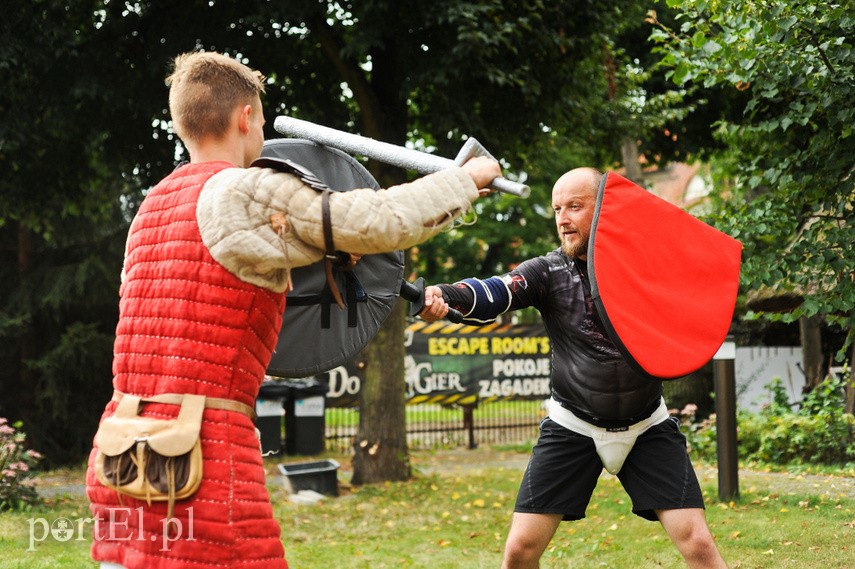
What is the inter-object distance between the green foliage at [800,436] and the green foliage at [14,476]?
24.6ft

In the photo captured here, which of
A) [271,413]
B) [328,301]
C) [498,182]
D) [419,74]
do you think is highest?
[419,74]

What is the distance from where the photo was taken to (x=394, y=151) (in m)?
2.58

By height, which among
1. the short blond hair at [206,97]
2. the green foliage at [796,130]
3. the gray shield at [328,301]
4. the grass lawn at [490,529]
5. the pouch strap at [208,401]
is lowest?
the grass lawn at [490,529]

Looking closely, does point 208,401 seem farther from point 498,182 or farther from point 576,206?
point 576,206

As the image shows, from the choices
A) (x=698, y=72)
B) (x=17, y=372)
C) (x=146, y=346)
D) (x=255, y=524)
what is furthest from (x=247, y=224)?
(x=17, y=372)

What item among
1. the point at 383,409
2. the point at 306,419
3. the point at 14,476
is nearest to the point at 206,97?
the point at 14,476

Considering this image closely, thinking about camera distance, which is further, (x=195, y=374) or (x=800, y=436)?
(x=800, y=436)

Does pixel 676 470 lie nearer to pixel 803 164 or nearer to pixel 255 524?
pixel 255 524

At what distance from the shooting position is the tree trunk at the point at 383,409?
32.1ft

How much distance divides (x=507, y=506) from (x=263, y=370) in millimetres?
6726

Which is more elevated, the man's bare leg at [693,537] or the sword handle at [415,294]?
the sword handle at [415,294]

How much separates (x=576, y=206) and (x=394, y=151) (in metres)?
1.45

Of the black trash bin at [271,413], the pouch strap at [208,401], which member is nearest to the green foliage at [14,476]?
the black trash bin at [271,413]

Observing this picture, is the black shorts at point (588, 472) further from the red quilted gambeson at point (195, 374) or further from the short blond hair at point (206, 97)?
the short blond hair at point (206, 97)
